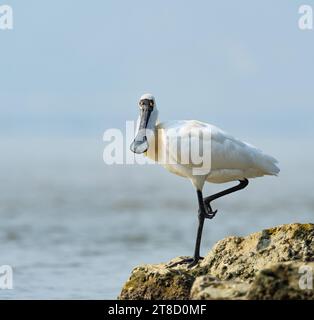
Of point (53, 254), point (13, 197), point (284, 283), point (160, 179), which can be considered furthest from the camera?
point (160, 179)

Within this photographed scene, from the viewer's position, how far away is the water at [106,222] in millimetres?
21514

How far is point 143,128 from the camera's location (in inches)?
677

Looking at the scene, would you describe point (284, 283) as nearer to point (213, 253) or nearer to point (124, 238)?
point (213, 253)

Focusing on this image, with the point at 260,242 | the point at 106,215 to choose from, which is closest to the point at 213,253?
the point at 260,242

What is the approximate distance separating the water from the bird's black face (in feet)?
8.37

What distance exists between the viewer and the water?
70.6 ft

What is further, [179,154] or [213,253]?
[179,154]

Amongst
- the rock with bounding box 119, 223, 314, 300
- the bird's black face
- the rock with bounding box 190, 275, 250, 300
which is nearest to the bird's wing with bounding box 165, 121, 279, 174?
the bird's black face

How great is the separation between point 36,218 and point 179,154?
21257 mm

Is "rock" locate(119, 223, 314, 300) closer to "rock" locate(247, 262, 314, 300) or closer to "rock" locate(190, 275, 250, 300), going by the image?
"rock" locate(190, 275, 250, 300)

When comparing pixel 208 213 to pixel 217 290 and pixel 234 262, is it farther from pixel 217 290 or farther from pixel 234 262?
pixel 217 290

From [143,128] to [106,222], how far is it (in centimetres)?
1909

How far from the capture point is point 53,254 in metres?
25.4

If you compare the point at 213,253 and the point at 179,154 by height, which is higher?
the point at 179,154
